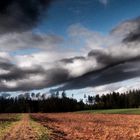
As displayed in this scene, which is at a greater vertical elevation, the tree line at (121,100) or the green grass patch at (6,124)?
the tree line at (121,100)

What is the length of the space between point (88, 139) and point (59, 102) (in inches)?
6934

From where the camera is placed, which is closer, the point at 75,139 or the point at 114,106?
the point at 75,139

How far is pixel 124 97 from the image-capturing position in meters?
184

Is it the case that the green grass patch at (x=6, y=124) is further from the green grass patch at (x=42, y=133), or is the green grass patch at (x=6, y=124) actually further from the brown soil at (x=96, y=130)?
the brown soil at (x=96, y=130)

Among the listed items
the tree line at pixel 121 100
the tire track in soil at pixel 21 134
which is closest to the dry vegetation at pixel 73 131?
the tire track in soil at pixel 21 134

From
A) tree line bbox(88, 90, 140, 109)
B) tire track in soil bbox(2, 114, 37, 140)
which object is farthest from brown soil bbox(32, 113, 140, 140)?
tree line bbox(88, 90, 140, 109)

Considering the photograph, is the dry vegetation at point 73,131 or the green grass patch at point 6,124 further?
the green grass patch at point 6,124

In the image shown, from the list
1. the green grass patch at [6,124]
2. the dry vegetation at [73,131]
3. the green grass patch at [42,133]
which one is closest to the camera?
→ the green grass patch at [42,133]

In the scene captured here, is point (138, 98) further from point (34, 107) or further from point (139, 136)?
point (139, 136)

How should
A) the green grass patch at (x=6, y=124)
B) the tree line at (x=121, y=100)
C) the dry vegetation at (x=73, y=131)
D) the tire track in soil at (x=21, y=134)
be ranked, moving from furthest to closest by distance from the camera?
the tree line at (x=121, y=100) < the green grass patch at (x=6, y=124) < the tire track in soil at (x=21, y=134) < the dry vegetation at (x=73, y=131)

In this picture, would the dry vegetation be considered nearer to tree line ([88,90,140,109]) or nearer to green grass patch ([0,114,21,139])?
green grass patch ([0,114,21,139])

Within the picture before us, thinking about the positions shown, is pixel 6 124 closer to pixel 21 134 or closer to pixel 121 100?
pixel 21 134

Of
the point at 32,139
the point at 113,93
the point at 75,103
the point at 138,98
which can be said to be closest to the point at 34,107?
the point at 75,103

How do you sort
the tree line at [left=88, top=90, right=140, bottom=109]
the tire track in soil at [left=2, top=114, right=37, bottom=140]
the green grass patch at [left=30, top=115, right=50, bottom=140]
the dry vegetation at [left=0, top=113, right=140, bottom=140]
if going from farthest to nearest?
the tree line at [left=88, top=90, right=140, bottom=109]
the tire track in soil at [left=2, top=114, right=37, bottom=140]
the dry vegetation at [left=0, top=113, right=140, bottom=140]
the green grass patch at [left=30, top=115, right=50, bottom=140]
